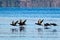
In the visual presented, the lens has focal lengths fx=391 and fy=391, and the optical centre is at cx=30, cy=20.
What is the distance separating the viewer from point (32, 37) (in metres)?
22.8

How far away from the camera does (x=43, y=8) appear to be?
97562mm

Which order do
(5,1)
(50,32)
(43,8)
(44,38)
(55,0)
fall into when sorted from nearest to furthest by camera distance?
(44,38) < (50,32) < (55,0) < (5,1) < (43,8)

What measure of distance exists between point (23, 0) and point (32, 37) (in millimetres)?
58786

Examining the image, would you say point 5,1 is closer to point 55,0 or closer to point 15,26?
point 55,0

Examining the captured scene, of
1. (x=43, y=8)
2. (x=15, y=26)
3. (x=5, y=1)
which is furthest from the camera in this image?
(x=43, y=8)

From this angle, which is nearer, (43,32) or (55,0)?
(43,32)

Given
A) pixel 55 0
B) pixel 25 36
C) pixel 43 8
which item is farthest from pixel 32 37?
pixel 43 8

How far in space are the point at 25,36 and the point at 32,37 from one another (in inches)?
23.8

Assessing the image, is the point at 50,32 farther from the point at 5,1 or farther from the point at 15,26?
the point at 5,1

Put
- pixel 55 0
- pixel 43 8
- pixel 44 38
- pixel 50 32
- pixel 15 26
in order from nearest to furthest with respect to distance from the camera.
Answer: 1. pixel 44 38
2. pixel 50 32
3. pixel 15 26
4. pixel 55 0
5. pixel 43 8

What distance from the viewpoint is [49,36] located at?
23.2 meters

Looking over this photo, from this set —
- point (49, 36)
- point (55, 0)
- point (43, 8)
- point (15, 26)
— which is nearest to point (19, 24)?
point (15, 26)

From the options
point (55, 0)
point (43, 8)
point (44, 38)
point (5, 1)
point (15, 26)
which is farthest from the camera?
point (43, 8)

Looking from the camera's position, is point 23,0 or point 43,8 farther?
point 43,8
